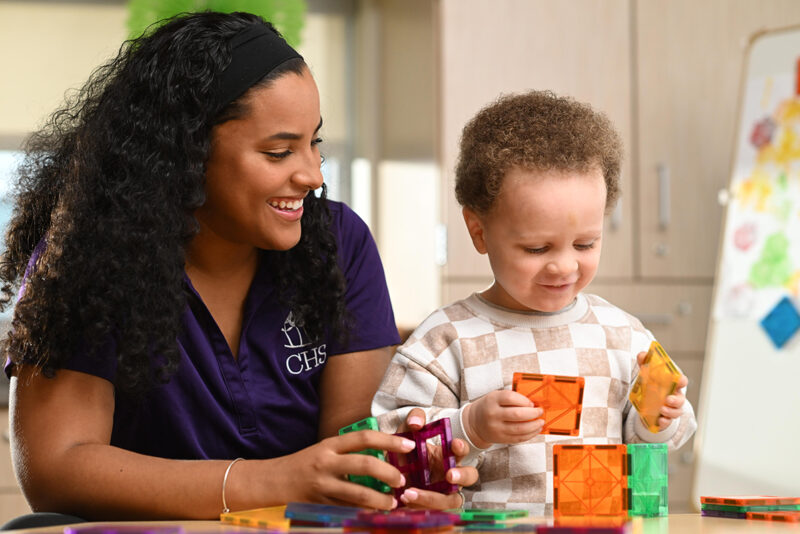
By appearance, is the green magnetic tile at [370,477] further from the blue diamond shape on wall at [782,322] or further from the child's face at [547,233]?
the blue diamond shape on wall at [782,322]

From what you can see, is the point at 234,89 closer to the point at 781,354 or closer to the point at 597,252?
the point at 597,252

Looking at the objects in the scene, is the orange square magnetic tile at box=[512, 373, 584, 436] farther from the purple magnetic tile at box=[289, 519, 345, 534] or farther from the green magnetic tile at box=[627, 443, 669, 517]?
the purple magnetic tile at box=[289, 519, 345, 534]

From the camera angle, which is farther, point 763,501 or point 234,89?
point 234,89

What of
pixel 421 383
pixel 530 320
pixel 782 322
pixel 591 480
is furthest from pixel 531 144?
pixel 782 322

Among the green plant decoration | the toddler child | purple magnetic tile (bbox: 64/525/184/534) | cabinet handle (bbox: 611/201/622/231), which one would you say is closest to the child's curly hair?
the toddler child

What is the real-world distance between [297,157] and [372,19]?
262 cm

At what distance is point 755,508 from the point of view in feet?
Result: 3.18

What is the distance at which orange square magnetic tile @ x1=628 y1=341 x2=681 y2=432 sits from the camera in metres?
1.04

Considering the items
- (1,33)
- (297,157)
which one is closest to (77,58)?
(1,33)

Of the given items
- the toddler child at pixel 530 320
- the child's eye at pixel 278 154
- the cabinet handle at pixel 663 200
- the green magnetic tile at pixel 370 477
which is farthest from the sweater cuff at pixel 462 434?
the cabinet handle at pixel 663 200

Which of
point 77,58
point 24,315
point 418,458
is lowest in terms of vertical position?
point 418,458

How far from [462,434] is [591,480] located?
0.17m

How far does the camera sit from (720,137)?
3.29 m

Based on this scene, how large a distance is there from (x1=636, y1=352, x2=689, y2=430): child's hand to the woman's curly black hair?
0.50 metres
